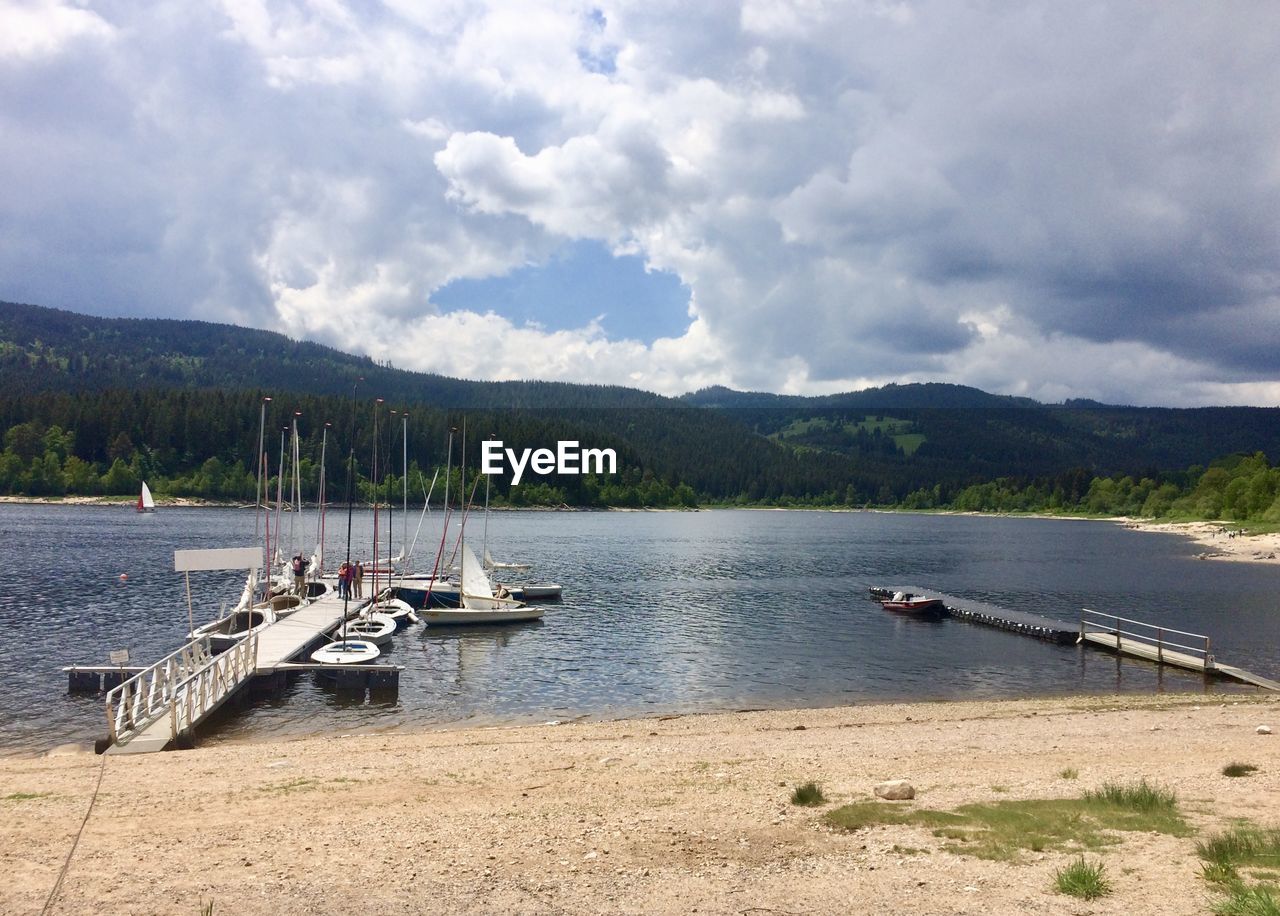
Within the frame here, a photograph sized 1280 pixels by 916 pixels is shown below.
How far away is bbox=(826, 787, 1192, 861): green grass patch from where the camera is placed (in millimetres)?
11828

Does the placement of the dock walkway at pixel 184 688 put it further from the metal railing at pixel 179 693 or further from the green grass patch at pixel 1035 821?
the green grass patch at pixel 1035 821

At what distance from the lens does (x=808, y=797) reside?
1457 cm

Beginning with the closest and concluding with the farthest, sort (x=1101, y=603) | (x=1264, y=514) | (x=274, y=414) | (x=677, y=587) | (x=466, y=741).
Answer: (x=466, y=741)
(x=1101, y=603)
(x=677, y=587)
(x=1264, y=514)
(x=274, y=414)

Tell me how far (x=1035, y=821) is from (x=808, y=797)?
11.8ft

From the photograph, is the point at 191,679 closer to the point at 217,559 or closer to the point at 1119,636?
the point at 217,559

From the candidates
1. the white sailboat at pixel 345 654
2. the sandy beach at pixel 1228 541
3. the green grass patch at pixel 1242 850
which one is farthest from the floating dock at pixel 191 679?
the sandy beach at pixel 1228 541

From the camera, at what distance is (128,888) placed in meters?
11.0

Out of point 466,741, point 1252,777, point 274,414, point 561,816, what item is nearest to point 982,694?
point 1252,777

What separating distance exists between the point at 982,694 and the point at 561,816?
25.5m

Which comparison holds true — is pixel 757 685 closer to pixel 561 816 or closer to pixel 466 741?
pixel 466 741

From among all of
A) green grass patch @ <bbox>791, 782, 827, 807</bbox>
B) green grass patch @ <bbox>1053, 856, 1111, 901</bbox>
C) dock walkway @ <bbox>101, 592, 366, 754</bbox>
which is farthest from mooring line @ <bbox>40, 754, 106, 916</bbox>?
green grass patch @ <bbox>1053, 856, 1111, 901</bbox>

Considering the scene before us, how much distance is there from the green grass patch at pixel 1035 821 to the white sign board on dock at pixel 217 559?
19.7 metres

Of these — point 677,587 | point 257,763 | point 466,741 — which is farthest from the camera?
point 677,587

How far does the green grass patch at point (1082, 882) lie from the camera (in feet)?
32.4
